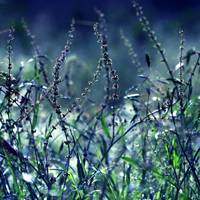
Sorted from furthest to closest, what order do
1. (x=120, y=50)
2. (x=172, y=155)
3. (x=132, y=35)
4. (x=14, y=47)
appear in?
1. (x=132, y=35)
2. (x=120, y=50)
3. (x=14, y=47)
4. (x=172, y=155)

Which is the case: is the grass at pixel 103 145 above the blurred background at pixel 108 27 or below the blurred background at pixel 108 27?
below

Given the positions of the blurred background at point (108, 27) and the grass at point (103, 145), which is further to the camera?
the blurred background at point (108, 27)

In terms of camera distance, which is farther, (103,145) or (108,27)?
(108,27)

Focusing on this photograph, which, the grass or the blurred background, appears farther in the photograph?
the blurred background

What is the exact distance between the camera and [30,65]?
3.88m

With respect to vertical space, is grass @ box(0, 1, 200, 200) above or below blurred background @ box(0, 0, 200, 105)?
below

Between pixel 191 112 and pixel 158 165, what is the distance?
32 centimetres

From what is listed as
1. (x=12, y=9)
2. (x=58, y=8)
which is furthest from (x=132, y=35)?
(x=12, y=9)

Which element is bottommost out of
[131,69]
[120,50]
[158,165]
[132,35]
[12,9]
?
[158,165]

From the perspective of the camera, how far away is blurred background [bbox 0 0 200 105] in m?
4.19

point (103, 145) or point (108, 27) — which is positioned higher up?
point (108, 27)

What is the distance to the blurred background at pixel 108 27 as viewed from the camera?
13.7ft

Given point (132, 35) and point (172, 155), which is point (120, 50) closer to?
point (132, 35)

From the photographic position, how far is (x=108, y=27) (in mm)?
5270
